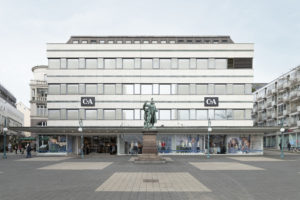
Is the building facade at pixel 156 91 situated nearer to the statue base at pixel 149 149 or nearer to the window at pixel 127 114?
the window at pixel 127 114

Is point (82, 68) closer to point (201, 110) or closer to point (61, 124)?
point (61, 124)

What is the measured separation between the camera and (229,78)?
48531mm

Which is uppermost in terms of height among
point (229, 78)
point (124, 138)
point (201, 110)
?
point (229, 78)

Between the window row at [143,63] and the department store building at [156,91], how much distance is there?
14 centimetres

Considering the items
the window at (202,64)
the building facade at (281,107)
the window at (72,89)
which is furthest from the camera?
the building facade at (281,107)

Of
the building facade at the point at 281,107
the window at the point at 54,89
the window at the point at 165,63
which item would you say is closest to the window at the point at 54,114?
the window at the point at 54,89

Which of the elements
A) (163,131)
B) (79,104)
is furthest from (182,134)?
(79,104)

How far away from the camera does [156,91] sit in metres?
48.4

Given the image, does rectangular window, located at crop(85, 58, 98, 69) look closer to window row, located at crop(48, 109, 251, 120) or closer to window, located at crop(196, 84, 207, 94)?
window row, located at crop(48, 109, 251, 120)

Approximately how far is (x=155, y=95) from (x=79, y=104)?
11.2 meters

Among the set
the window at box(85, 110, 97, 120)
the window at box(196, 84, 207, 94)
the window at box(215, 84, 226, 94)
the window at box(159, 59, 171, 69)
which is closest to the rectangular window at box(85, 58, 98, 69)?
the window at box(85, 110, 97, 120)

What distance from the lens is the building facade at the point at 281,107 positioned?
229ft

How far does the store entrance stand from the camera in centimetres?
4953

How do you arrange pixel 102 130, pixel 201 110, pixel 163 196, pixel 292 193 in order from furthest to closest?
pixel 201 110 → pixel 102 130 → pixel 292 193 → pixel 163 196
